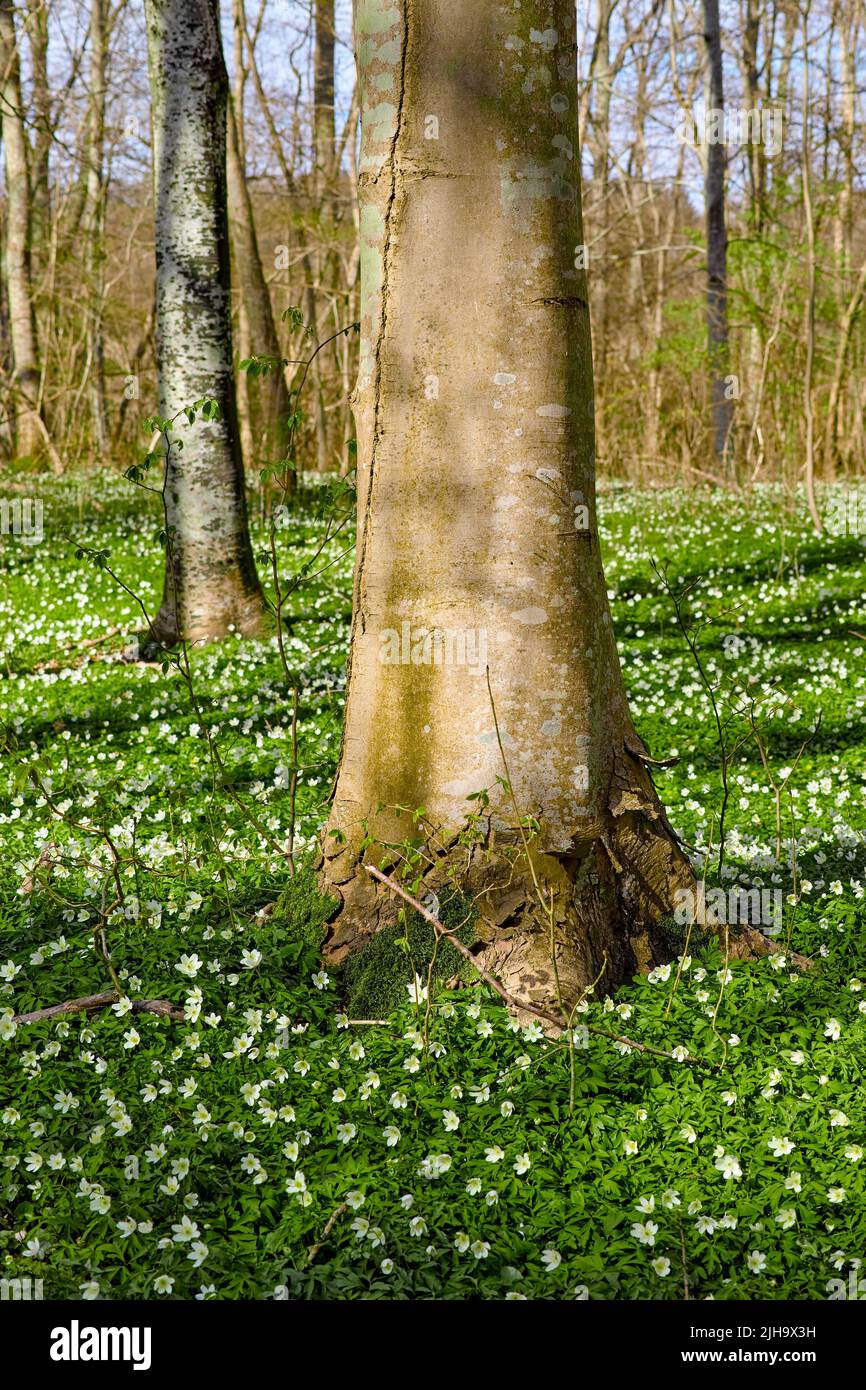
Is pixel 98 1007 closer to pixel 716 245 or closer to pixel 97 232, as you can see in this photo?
pixel 97 232

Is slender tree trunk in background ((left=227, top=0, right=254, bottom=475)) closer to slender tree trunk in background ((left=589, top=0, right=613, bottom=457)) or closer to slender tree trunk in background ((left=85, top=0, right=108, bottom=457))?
slender tree trunk in background ((left=85, top=0, right=108, bottom=457))

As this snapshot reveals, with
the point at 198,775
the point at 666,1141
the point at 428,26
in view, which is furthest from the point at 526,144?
the point at 198,775

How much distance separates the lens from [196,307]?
7.86 metres

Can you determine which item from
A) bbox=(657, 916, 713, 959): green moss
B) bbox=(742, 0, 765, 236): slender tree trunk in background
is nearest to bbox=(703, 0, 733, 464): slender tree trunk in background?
bbox=(742, 0, 765, 236): slender tree trunk in background

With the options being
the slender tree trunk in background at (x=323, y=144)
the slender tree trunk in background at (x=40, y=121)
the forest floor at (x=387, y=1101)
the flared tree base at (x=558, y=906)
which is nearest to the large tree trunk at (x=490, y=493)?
the flared tree base at (x=558, y=906)

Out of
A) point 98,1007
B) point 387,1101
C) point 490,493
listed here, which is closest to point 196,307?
point 490,493

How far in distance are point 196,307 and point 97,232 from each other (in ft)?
34.1

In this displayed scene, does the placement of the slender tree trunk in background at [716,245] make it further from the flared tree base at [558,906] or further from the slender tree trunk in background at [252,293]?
the flared tree base at [558,906]

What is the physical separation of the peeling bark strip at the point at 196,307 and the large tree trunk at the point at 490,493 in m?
4.60

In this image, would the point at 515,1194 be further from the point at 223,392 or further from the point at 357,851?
the point at 223,392

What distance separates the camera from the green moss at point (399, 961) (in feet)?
11.2

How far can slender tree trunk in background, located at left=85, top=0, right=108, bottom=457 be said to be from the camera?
15641 millimetres

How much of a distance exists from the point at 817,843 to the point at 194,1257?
10.4 feet

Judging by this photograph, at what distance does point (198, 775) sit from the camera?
18.9 feet
